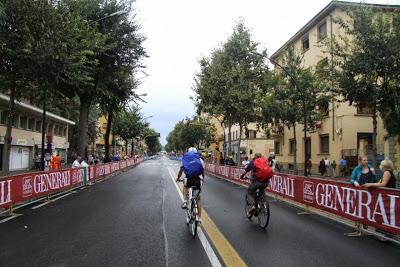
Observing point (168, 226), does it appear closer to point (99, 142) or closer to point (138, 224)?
point (138, 224)

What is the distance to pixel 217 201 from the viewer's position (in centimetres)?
1534

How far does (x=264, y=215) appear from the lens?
9805 millimetres

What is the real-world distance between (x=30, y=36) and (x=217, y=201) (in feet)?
29.0

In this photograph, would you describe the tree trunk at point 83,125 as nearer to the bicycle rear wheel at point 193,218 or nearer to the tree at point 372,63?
the tree at point 372,63

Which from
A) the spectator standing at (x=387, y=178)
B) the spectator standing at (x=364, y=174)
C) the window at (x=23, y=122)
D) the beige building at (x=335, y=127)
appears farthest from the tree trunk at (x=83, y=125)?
the spectator standing at (x=387, y=178)

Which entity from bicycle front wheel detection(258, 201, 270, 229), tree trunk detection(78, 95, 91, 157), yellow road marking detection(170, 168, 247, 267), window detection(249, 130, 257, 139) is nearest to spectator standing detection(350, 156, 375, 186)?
bicycle front wheel detection(258, 201, 270, 229)

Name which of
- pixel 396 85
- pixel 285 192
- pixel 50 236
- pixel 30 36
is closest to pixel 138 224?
pixel 50 236

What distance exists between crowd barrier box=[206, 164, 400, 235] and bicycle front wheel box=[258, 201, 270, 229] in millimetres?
1839

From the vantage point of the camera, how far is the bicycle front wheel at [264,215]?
31.8 feet

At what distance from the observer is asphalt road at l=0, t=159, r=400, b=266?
678 cm

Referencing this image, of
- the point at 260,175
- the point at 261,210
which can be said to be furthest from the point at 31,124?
the point at 261,210

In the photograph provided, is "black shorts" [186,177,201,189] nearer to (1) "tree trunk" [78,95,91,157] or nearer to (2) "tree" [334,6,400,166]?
(2) "tree" [334,6,400,166]

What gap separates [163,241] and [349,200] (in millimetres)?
4393

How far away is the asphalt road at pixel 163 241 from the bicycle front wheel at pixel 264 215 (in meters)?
0.14
